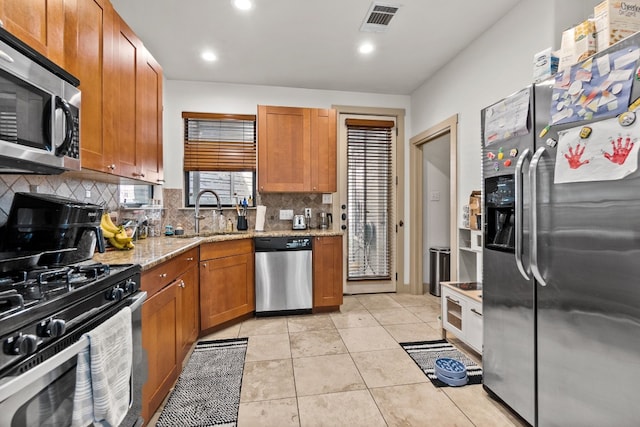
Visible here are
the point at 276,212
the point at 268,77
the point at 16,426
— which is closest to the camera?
the point at 16,426

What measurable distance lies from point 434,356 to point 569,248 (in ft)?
4.86

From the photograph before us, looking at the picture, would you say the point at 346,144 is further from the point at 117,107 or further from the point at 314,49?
the point at 117,107

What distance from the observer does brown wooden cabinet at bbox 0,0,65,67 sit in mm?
1150

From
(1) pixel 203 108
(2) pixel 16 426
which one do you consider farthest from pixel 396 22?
(2) pixel 16 426

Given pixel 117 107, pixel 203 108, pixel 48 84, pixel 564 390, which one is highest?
pixel 203 108

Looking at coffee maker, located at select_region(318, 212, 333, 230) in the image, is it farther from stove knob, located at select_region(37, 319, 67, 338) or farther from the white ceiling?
stove knob, located at select_region(37, 319, 67, 338)

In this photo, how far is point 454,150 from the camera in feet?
10.6

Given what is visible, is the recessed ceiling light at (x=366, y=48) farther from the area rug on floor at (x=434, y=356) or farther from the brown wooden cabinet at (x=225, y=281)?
the area rug on floor at (x=434, y=356)

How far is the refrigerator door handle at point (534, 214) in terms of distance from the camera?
1496 mm

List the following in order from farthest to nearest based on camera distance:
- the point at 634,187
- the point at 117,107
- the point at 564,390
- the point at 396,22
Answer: the point at 396,22
the point at 117,107
the point at 564,390
the point at 634,187

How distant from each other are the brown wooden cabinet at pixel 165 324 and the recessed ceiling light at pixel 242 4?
6.34ft

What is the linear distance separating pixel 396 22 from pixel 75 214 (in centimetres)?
268

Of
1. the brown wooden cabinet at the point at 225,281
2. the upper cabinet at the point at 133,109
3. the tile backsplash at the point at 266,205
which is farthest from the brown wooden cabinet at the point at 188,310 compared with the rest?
the tile backsplash at the point at 266,205

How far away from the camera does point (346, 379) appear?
7.06 ft
